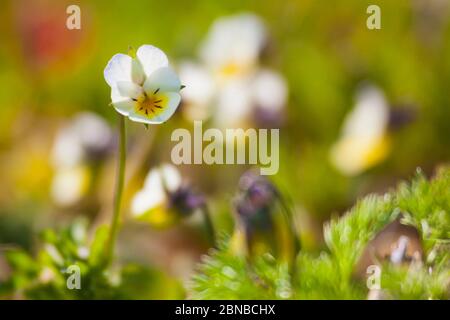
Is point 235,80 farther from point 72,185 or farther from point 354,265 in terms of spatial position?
point 354,265

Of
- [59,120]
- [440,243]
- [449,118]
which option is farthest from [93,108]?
[440,243]

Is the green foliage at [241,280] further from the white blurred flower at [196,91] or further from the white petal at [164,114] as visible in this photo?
the white blurred flower at [196,91]

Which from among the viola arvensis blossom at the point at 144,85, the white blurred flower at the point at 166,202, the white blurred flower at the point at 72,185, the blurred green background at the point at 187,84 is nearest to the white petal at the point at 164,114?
the viola arvensis blossom at the point at 144,85

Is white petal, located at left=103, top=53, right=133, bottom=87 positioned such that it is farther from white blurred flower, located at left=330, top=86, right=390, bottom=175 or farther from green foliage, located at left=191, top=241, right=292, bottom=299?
white blurred flower, located at left=330, top=86, right=390, bottom=175

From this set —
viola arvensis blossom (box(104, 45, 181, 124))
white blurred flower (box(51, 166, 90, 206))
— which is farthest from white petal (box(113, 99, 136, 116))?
white blurred flower (box(51, 166, 90, 206))
